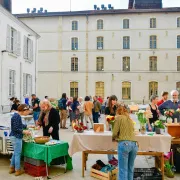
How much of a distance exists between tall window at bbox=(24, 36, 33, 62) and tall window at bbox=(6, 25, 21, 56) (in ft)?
4.33

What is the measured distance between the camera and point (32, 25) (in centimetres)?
3388

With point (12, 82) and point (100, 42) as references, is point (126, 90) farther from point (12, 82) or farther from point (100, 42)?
point (12, 82)

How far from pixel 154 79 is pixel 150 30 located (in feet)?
18.2

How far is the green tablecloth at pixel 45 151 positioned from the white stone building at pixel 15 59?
965cm

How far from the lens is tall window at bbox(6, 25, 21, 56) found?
17.1m

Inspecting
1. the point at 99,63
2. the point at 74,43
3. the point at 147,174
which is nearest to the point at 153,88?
the point at 99,63

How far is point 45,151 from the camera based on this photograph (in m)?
6.14

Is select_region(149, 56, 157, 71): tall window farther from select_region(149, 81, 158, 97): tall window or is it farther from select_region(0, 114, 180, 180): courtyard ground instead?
select_region(0, 114, 180, 180): courtyard ground

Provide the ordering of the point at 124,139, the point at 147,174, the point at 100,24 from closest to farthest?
the point at 124,139 < the point at 147,174 < the point at 100,24

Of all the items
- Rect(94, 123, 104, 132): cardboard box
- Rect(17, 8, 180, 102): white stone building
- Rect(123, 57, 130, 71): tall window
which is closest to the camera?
Rect(94, 123, 104, 132): cardboard box

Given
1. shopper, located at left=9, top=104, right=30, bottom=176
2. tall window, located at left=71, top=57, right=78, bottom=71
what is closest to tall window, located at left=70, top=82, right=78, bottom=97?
tall window, located at left=71, top=57, right=78, bottom=71

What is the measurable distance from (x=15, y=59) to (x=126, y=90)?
17612mm

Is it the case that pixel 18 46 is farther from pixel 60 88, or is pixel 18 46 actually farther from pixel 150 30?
pixel 150 30

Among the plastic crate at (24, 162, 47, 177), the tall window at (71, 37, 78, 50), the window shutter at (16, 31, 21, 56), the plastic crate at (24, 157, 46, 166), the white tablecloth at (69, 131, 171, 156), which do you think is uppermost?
the tall window at (71, 37, 78, 50)
